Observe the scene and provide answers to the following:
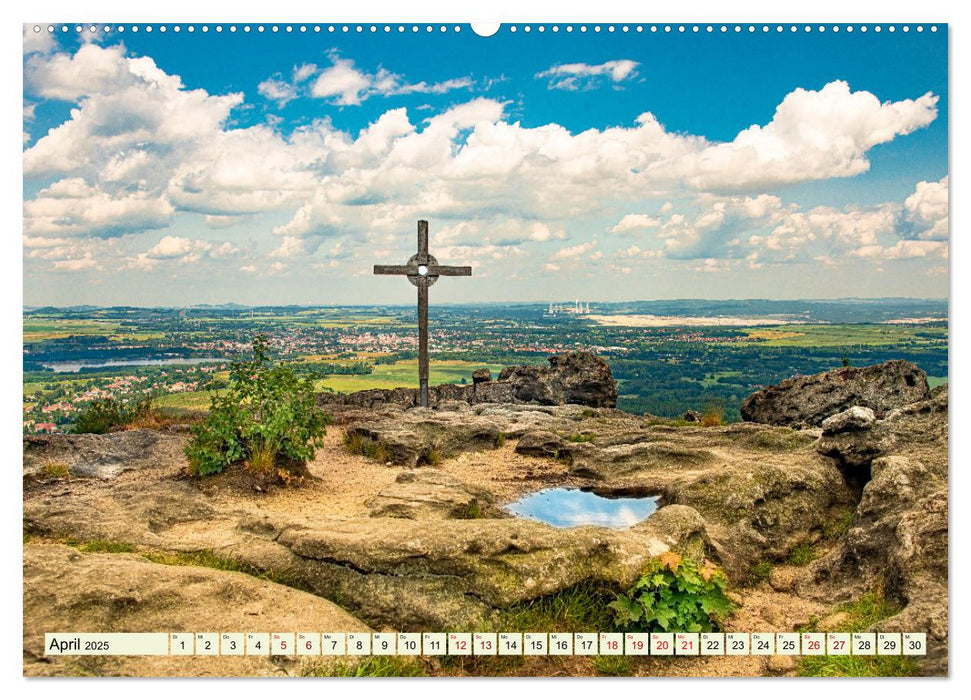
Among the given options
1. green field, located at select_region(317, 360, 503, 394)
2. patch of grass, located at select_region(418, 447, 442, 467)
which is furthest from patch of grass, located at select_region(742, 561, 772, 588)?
green field, located at select_region(317, 360, 503, 394)

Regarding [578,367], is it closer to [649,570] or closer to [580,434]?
[580,434]

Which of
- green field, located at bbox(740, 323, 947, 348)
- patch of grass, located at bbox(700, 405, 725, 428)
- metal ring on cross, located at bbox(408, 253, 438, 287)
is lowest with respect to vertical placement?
patch of grass, located at bbox(700, 405, 725, 428)

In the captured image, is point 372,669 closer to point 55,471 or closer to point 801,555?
point 801,555

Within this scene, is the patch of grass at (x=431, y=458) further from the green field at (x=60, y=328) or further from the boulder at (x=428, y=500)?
the green field at (x=60, y=328)

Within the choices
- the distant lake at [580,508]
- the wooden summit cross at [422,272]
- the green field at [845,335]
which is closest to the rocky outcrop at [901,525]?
the green field at [845,335]

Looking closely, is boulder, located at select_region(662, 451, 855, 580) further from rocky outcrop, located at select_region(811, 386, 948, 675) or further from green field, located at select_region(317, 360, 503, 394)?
green field, located at select_region(317, 360, 503, 394)

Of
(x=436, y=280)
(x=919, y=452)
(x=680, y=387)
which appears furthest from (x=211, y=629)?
(x=680, y=387)
